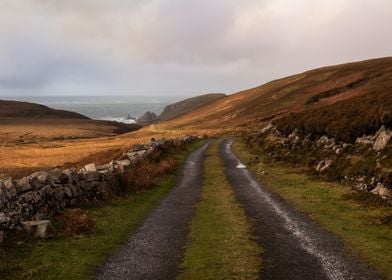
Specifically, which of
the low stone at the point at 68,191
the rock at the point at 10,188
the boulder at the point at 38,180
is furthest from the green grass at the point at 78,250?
the boulder at the point at 38,180

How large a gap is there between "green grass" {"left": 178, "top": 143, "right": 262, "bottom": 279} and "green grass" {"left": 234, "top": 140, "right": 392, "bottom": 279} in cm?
315

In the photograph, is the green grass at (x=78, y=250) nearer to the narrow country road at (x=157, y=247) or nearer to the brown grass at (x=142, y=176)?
the narrow country road at (x=157, y=247)

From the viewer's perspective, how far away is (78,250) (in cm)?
1520

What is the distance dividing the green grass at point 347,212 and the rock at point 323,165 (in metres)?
1.29

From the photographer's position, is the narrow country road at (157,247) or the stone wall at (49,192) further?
the stone wall at (49,192)

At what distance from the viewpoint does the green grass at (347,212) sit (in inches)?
584

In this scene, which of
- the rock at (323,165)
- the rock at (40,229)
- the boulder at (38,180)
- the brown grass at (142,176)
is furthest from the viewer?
the rock at (323,165)

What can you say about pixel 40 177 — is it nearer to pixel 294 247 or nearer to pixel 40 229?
pixel 40 229

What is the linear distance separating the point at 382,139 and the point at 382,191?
724 cm

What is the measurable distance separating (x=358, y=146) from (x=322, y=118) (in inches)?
504

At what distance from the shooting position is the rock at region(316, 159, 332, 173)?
33.0 metres

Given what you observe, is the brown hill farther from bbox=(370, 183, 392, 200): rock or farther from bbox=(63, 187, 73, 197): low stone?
bbox=(63, 187, 73, 197): low stone

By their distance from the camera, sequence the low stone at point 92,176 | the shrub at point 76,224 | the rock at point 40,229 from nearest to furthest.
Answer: the rock at point 40,229 < the shrub at point 76,224 < the low stone at point 92,176

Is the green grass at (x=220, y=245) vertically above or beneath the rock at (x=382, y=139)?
beneath
